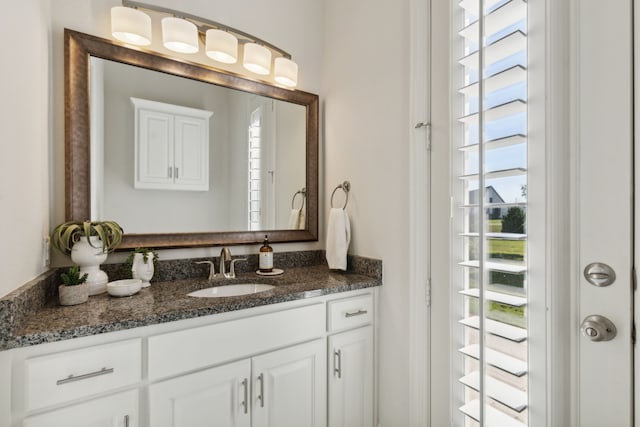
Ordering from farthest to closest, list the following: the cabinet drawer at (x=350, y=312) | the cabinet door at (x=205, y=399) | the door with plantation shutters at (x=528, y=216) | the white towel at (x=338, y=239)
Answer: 1. the white towel at (x=338, y=239)
2. the cabinet drawer at (x=350, y=312)
3. the cabinet door at (x=205, y=399)
4. the door with plantation shutters at (x=528, y=216)

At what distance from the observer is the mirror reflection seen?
1369 mm

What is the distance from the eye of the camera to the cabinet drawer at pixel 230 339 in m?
1.02

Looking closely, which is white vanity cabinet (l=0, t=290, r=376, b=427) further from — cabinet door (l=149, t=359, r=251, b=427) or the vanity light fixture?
the vanity light fixture

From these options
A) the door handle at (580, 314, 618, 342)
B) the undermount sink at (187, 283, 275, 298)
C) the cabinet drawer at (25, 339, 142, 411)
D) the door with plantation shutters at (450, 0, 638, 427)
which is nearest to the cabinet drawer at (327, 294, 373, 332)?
the undermount sink at (187, 283, 275, 298)

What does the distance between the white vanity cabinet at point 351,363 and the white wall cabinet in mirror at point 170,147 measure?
0.95 m

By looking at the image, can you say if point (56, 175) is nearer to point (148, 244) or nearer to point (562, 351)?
point (148, 244)

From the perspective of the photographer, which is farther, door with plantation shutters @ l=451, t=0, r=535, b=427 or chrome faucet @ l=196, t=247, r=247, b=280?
chrome faucet @ l=196, t=247, r=247, b=280

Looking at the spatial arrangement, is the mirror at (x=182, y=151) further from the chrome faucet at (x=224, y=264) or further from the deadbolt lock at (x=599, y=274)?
the deadbolt lock at (x=599, y=274)

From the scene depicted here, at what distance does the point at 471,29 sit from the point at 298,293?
1204 millimetres

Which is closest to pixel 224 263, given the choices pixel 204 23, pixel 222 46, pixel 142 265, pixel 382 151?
pixel 142 265

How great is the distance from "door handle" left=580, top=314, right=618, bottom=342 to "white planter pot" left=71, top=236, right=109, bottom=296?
160 centimetres

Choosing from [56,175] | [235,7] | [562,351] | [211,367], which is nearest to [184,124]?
[56,175]

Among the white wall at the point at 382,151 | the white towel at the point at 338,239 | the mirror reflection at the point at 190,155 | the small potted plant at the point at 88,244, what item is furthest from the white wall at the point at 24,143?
the white wall at the point at 382,151

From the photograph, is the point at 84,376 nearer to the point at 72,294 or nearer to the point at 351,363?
the point at 72,294
